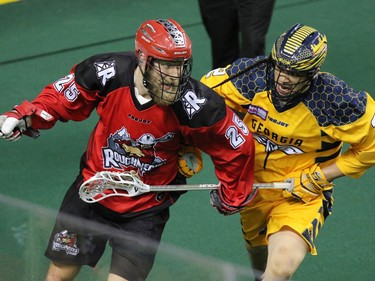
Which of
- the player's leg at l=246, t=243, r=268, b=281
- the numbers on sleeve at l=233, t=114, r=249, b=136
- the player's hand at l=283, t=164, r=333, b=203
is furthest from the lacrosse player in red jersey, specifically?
the player's leg at l=246, t=243, r=268, b=281

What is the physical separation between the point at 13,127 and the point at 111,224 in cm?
58

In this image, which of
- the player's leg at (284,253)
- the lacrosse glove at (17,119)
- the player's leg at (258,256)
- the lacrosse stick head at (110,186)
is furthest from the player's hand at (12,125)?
the player's leg at (258,256)

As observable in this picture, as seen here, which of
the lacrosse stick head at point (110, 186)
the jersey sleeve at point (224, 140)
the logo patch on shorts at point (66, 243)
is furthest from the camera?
the lacrosse stick head at point (110, 186)

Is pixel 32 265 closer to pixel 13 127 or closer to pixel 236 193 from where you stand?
pixel 13 127

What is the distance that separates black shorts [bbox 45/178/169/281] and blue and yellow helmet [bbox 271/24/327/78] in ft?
2.66

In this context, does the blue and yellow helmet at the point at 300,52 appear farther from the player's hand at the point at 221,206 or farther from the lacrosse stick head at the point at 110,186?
the lacrosse stick head at the point at 110,186

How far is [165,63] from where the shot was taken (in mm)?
3592

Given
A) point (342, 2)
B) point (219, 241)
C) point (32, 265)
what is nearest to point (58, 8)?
point (342, 2)

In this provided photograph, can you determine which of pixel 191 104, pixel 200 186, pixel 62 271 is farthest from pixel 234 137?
pixel 62 271

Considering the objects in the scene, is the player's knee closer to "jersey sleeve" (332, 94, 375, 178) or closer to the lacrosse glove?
"jersey sleeve" (332, 94, 375, 178)

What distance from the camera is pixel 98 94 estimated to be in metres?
3.81

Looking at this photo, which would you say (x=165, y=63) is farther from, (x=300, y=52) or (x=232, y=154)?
(x=300, y=52)

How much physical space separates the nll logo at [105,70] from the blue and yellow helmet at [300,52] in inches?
26.6

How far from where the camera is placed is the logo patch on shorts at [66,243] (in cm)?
355
